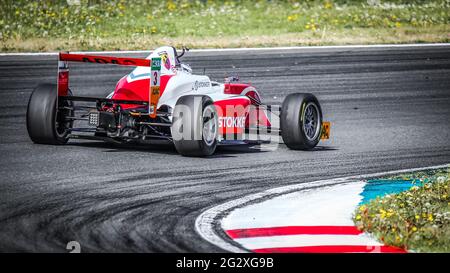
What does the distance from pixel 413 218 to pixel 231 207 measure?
1.77 m

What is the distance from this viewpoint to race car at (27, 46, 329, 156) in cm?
1236

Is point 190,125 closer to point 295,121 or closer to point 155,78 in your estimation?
point 155,78

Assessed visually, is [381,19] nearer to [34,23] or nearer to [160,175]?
[34,23]

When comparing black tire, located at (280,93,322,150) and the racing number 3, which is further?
black tire, located at (280,93,322,150)

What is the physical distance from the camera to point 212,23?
29.9m

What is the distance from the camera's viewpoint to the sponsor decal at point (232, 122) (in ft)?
43.4

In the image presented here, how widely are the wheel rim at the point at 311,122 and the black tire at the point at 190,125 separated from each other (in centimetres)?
168

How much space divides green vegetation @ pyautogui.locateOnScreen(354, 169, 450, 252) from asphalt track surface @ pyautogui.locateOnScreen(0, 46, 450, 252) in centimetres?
150

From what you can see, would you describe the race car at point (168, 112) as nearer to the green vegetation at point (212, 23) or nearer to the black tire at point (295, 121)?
the black tire at point (295, 121)

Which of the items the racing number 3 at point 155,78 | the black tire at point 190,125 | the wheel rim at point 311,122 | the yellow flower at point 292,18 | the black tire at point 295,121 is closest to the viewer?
the black tire at point 190,125

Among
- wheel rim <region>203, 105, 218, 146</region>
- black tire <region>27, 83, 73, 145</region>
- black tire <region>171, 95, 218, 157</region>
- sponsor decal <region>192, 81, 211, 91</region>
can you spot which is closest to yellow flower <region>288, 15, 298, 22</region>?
sponsor decal <region>192, 81, 211, 91</region>

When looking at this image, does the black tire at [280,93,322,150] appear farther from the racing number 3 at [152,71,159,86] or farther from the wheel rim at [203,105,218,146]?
the racing number 3 at [152,71,159,86]

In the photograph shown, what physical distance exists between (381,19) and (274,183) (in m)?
20.5

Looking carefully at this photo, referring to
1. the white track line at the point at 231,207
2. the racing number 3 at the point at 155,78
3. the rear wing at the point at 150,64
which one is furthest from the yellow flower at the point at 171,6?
the white track line at the point at 231,207
